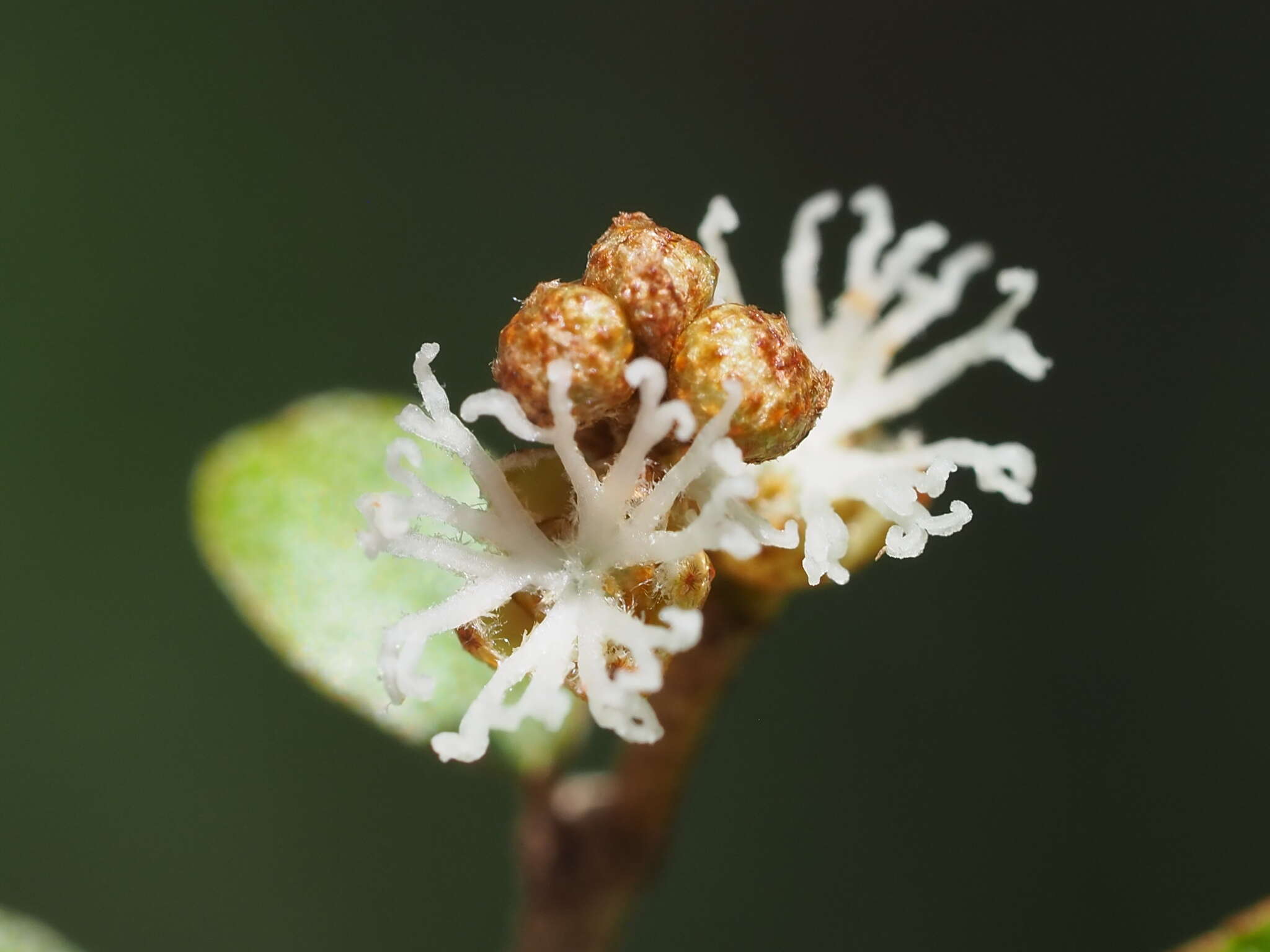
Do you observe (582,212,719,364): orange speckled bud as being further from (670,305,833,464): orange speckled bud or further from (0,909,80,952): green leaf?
(0,909,80,952): green leaf

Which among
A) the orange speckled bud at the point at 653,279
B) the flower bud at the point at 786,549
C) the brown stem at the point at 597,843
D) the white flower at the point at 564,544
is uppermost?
the orange speckled bud at the point at 653,279

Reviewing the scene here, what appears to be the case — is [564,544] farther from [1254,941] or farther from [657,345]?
[1254,941]

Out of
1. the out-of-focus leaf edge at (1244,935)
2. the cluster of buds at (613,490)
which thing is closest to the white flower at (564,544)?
the cluster of buds at (613,490)

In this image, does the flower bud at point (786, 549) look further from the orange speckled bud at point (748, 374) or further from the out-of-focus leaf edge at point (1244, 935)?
the out-of-focus leaf edge at point (1244, 935)

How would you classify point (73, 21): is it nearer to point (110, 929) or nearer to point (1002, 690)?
point (110, 929)

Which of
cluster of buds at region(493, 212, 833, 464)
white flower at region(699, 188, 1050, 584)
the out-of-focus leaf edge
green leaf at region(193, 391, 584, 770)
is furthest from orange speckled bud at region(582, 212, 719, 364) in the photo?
the out-of-focus leaf edge

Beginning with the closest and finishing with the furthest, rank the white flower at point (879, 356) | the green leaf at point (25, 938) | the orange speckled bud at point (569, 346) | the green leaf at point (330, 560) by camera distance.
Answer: the orange speckled bud at point (569, 346)
the white flower at point (879, 356)
the green leaf at point (330, 560)
the green leaf at point (25, 938)

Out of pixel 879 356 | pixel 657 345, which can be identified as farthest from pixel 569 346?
pixel 879 356

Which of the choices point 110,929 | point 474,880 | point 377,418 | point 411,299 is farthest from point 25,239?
point 377,418
